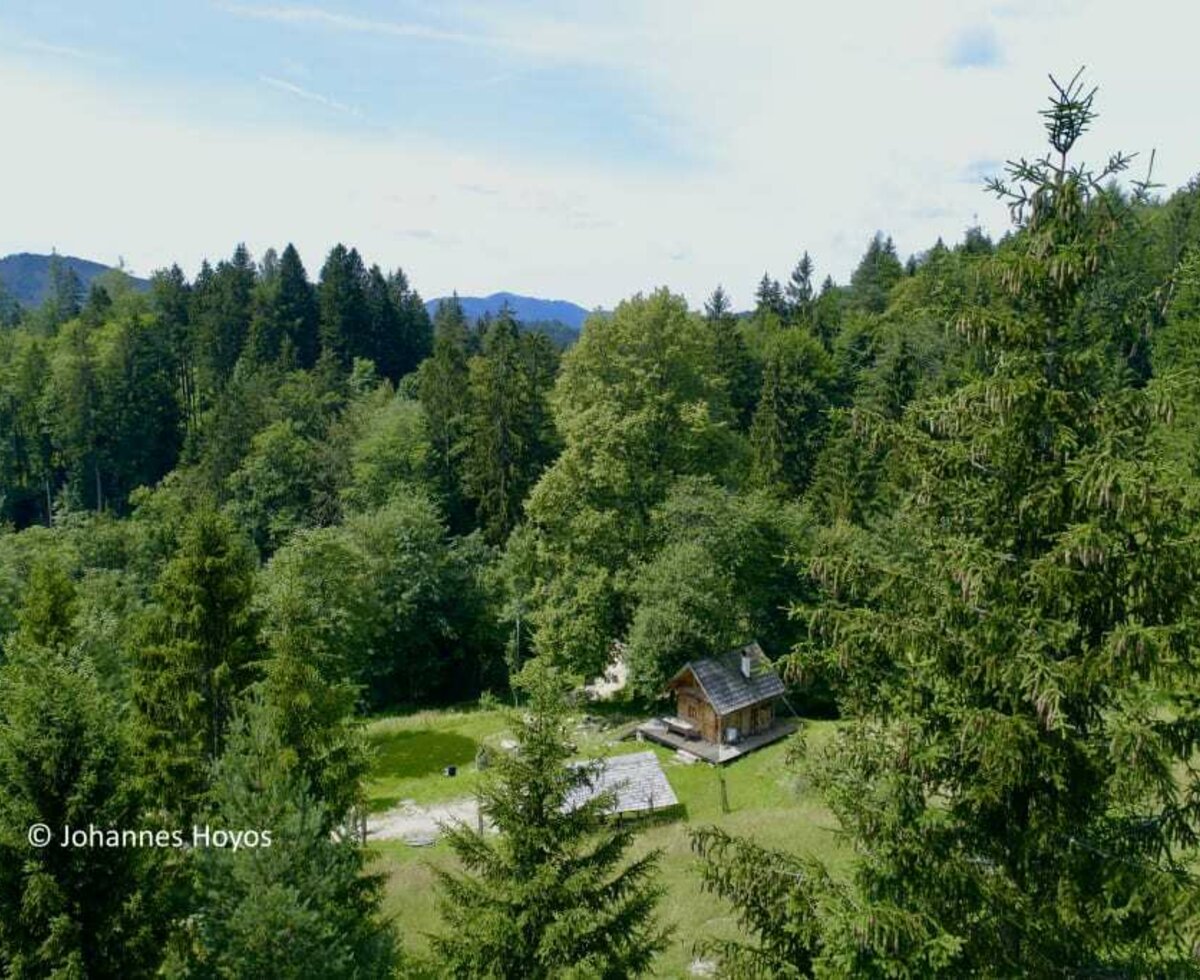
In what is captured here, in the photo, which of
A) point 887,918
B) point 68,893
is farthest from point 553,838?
point 68,893

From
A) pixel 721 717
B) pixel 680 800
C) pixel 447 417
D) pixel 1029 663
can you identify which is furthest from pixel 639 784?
pixel 447 417

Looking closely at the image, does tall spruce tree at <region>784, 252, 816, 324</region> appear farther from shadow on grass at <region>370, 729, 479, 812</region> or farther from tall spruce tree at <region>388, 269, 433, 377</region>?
shadow on grass at <region>370, 729, 479, 812</region>

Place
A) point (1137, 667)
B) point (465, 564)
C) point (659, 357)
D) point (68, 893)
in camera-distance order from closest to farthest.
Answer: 1. point (1137, 667)
2. point (68, 893)
3. point (659, 357)
4. point (465, 564)

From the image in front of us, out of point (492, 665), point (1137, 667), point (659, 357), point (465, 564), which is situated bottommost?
point (492, 665)

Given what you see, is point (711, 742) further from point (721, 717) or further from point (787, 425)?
point (787, 425)

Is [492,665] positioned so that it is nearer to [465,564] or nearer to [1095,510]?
[465,564]
